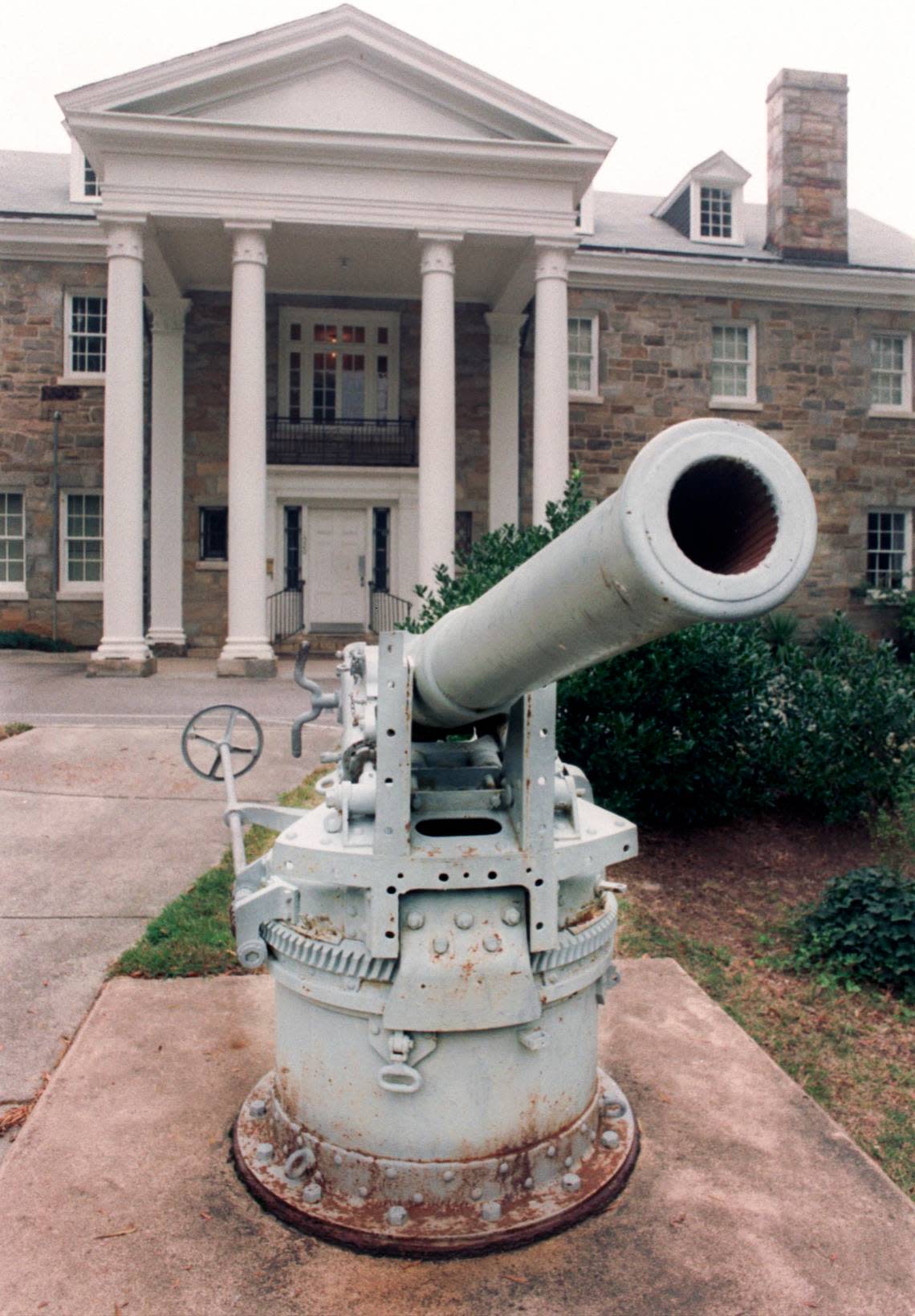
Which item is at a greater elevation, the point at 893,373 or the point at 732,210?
the point at 732,210

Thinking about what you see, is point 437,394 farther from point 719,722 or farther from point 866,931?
point 866,931

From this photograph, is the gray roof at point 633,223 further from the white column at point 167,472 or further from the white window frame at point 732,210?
the white column at point 167,472

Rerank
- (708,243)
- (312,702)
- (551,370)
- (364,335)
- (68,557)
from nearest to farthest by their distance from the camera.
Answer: (312,702), (551,370), (68,557), (364,335), (708,243)

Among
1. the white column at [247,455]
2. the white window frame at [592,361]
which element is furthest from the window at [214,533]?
the white window frame at [592,361]

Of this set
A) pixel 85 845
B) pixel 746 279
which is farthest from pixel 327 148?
pixel 85 845

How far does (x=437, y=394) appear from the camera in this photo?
596 inches

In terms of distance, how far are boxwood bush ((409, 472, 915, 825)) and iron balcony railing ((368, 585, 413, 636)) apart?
11810 millimetres

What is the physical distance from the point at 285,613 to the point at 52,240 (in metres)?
7.77

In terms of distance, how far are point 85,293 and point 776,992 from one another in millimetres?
17865

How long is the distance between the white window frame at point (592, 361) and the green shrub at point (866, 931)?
50.3ft

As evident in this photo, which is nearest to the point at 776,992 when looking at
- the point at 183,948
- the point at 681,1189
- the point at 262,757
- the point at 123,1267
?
the point at 681,1189

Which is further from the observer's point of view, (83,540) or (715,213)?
(715,213)

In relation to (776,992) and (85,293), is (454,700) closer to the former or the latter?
(776,992)

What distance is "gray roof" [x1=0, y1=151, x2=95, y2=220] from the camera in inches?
719
